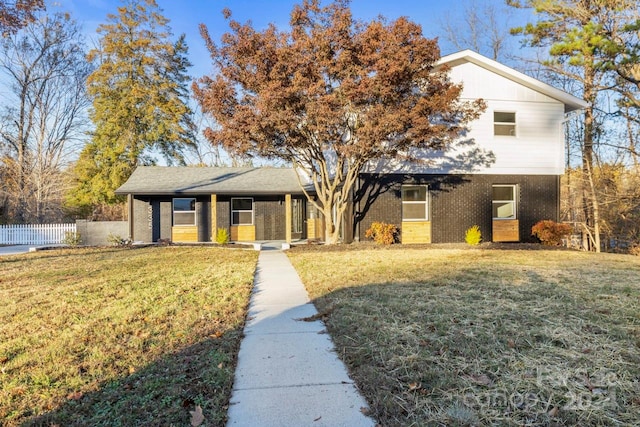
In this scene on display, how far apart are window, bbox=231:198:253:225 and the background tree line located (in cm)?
1027

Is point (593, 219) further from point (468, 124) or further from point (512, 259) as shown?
point (512, 259)

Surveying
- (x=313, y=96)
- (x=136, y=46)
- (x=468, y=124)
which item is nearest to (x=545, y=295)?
(x=313, y=96)

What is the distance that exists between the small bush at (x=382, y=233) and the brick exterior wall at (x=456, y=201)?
0.92 feet

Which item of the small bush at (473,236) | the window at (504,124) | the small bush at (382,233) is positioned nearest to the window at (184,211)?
the small bush at (382,233)

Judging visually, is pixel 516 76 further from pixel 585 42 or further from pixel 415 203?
pixel 415 203

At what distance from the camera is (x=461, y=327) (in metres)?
3.95

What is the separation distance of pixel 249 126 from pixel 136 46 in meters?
19.2

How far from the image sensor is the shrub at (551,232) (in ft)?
42.5

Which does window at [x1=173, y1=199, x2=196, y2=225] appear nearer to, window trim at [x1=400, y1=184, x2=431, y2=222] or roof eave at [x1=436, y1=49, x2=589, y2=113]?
window trim at [x1=400, y1=184, x2=431, y2=222]

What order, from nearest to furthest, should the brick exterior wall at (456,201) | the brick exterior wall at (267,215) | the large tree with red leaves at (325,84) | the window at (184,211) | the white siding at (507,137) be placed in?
the large tree with red leaves at (325,84) → the brick exterior wall at (456,201) → the white siding at (507,137) → the window at (184,211) → the brick exterior wall at (267,215)

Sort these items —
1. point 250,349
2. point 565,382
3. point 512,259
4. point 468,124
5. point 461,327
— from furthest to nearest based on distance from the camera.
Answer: point 468,124
point 512,259
point 461,327
point 250,349
point 565,382

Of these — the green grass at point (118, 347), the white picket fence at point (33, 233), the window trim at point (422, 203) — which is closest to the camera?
the green grass at point (118, 347)

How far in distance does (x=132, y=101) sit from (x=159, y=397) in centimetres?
2490

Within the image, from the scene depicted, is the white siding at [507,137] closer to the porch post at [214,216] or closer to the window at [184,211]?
the porch post at [214,216]
